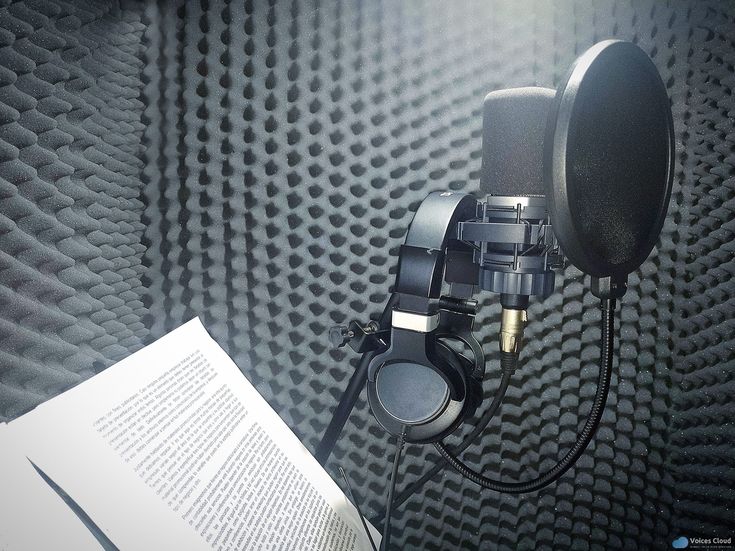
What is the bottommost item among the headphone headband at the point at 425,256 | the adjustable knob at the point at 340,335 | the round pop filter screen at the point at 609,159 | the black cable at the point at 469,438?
the black cable at the point at 469,438

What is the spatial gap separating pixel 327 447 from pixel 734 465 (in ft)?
2.68

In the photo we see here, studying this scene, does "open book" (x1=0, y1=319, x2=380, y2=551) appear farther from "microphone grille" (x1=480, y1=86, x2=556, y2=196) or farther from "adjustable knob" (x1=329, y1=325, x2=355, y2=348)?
"microphone grille" (x1=480, y1=86, x2=556, y2=196)

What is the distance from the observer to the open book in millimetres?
463

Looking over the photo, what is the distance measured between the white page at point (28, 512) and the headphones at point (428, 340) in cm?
37

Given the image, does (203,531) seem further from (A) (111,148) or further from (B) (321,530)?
(A) (111,148)

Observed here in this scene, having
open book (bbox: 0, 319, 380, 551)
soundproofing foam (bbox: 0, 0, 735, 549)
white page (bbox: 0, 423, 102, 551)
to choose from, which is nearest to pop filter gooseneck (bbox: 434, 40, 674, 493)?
soundproofing foam (bbox: 0, 0, 735, 549)

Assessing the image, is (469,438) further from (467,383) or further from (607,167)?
(607,167)

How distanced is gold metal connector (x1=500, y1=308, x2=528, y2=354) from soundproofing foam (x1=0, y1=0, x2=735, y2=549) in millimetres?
238

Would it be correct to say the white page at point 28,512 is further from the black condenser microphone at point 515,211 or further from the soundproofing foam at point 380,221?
the black condenser microphone at point 515,211

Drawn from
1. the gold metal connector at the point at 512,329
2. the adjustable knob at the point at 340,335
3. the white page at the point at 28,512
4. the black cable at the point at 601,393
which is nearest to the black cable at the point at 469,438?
the gold metal connector at the point at 512,329

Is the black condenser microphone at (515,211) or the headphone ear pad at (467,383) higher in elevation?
the black condenser microphone at (515,211)

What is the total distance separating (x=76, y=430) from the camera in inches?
19.7

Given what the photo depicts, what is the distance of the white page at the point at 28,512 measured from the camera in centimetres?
44

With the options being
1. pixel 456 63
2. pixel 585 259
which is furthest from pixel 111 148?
pixel 585 259
